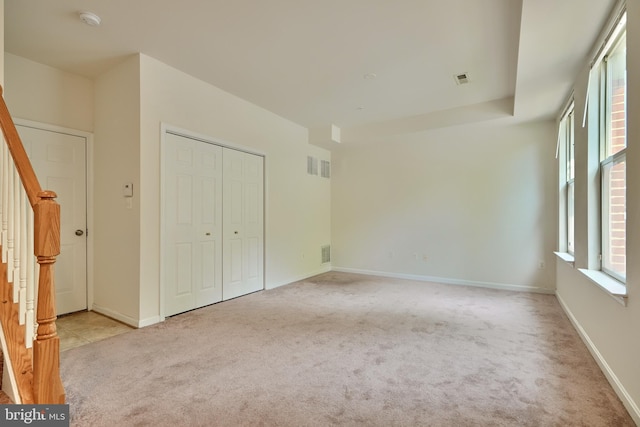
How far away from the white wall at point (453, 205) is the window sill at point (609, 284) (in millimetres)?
2106

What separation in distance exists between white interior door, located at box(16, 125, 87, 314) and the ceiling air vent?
4432 millimetres

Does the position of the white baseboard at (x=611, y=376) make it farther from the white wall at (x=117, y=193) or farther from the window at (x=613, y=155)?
the white wall at (x=117, y=193)

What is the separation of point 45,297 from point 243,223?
2979 mm

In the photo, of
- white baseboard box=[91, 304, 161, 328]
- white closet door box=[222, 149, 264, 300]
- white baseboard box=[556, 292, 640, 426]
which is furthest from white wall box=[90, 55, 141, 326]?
white baseboard box=[556, 292, 640, 426]

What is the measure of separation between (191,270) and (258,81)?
2425 millimetres

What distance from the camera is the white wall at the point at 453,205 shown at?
4.81 m

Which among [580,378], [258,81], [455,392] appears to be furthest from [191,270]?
[580,378]

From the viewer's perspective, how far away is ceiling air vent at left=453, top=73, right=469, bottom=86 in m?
3.73

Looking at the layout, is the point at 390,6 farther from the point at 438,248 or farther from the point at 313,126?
the point at 438,248

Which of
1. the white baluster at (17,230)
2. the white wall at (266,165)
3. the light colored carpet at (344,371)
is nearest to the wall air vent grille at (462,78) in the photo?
the white wall at (266,165)

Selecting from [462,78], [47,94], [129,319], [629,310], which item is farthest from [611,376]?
[47,94]

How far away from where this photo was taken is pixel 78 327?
3215mm

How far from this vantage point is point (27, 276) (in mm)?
1694

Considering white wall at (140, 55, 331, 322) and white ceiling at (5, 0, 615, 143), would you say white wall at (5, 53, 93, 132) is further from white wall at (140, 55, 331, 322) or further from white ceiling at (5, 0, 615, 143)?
white wall at (140, 55, 331, 322)
